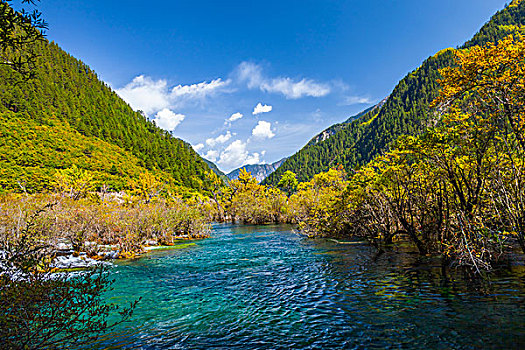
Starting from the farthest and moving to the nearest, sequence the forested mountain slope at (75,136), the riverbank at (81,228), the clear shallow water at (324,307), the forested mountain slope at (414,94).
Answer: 1. the forested mountain slope at (414,94)
2. the forested mountain slope at (75,136)
3. the riverbank at (81,228)
4. the clear shallow water at (324,307)

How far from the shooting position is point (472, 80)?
39.2 feet

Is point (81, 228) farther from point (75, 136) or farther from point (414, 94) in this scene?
point (414, 94)

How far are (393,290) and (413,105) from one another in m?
169

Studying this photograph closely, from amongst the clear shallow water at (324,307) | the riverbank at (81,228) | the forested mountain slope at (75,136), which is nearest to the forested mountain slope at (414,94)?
the forested mountain slope at (75,136)

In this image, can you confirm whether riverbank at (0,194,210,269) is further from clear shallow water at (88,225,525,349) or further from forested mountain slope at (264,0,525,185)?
forested mountain slope at (264,0,525,185)

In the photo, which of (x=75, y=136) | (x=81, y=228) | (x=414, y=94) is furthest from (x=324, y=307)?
(x=414, y=94)

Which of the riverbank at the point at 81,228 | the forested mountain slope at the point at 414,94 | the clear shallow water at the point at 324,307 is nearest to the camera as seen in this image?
the clear shallow water at the point at 324,307

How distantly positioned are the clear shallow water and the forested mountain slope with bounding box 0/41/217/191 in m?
19.6

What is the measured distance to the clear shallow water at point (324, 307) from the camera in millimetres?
8102

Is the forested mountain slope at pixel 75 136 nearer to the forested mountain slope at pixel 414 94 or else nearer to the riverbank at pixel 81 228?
the riverbank at pixel 81 228

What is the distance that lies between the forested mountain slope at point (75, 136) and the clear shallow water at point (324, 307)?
19.6 meters

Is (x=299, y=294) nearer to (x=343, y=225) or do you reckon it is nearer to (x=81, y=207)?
(x=343, y=225)

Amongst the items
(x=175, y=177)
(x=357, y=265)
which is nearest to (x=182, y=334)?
(x=357, y=265)

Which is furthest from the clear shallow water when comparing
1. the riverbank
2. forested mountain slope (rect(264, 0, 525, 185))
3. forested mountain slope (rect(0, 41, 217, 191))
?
forested mountain slope (rect(264, 0, 525, 185))
